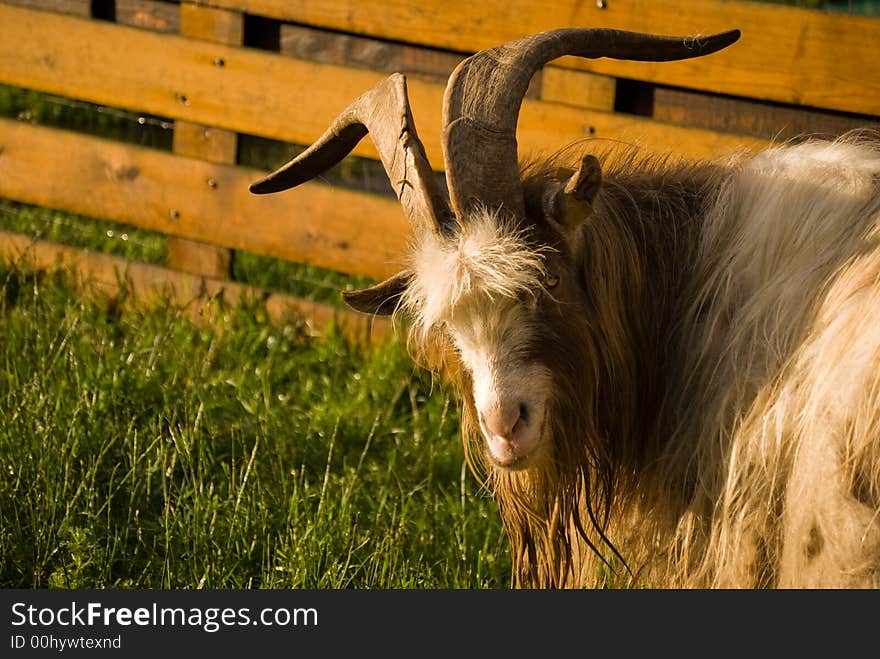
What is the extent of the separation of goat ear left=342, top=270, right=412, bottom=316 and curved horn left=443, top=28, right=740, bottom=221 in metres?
0.37

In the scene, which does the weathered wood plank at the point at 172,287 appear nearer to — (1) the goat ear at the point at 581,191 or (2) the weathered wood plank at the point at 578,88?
(2) the weathered wood plank at the point at 578,88

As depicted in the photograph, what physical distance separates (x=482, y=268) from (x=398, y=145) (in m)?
0.47

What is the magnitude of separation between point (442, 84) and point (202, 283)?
155 cm

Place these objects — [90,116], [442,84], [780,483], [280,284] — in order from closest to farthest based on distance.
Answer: [780,483] → [442,84] → [280,284] → [90,116]

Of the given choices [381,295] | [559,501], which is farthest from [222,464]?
[559,501]

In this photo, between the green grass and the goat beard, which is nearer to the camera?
the goat beard

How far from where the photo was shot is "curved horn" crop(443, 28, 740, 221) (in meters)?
3.13

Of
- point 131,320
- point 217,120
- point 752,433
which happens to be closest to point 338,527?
point 752,433

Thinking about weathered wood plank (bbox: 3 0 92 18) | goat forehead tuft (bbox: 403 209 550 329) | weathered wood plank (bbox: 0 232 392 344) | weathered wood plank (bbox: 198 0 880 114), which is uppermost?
weathered wood plank (bbox: 198 0 880 114)

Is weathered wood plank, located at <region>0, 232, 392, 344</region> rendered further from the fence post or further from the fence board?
the fence board

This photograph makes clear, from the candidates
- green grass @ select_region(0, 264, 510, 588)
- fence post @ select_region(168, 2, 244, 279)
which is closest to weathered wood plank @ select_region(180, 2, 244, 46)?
fence post @ select_region(168, 2, 244, 279)

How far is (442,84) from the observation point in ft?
17.1

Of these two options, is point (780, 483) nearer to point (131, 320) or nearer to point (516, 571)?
point (516, 571)

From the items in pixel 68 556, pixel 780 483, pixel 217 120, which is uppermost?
pixel 217 120
